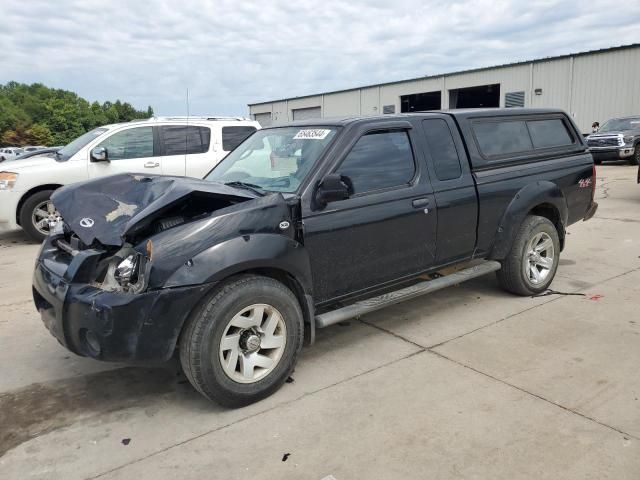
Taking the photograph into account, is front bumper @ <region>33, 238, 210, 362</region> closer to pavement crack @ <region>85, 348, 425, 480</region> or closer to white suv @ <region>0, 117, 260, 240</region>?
pavement crack @ <region>85, 348, 425, 480</region>

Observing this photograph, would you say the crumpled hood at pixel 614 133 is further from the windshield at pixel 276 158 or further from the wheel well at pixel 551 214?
the windshield at pixel 276 158

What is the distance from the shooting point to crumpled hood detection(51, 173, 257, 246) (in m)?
3.17

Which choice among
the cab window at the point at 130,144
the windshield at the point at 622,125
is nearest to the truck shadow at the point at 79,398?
the cab window at the point at 130,144

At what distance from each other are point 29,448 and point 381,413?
6.64 ft

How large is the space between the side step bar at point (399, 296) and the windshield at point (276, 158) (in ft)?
3.08

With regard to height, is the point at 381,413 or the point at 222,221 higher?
the point at 222,221

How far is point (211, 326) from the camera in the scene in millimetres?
3084

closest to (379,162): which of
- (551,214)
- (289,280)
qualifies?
(289,280)

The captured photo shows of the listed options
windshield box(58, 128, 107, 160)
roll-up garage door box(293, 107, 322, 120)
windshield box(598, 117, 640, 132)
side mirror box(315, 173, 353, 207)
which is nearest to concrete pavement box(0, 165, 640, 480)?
side mirror box(315, 173, 353, 207)

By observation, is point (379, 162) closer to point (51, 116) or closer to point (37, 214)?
point (37, 214)

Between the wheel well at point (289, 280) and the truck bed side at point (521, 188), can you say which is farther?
the truck bed side at point (521, 188)

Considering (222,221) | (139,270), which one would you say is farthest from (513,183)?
(139,270)

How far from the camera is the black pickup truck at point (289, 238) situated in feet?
10.0

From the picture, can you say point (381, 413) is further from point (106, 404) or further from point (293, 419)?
point (106, 404)
